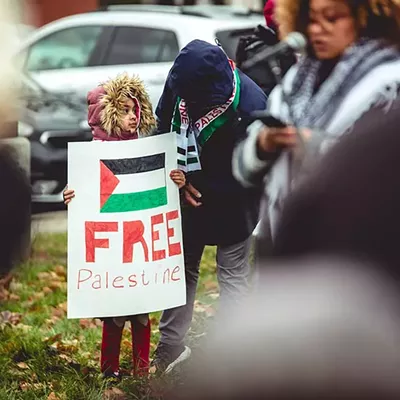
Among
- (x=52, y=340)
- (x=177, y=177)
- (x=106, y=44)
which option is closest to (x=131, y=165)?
(x=177, y=177)

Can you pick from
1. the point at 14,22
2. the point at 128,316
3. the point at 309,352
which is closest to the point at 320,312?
the point at 309,352

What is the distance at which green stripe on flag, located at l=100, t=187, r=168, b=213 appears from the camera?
15.6 ft

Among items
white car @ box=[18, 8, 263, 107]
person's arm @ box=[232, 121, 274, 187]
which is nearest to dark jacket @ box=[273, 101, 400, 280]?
person's arm @ box=[232, 121, 274, 187]

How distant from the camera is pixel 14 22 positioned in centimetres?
417

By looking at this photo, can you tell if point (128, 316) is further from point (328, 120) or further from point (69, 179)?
point (328, 120)

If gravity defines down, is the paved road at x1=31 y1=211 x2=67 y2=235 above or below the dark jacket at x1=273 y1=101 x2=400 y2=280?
below

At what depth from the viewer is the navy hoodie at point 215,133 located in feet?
15.1

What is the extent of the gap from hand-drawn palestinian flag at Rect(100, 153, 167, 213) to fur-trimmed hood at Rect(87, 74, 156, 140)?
5.7 inches

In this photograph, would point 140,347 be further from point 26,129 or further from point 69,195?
point 26,129

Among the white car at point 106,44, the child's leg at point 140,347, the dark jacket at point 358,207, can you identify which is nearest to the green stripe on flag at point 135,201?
the child's leg at point 140,347

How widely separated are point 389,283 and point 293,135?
792 millimetres

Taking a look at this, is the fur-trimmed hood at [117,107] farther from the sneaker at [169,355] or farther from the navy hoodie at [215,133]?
the sneaker at [169,355]

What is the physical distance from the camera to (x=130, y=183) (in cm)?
477

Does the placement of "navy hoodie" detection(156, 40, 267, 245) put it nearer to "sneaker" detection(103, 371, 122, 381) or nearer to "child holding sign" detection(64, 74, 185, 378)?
"child holding sign" detection(64, 74, 185, 378)
